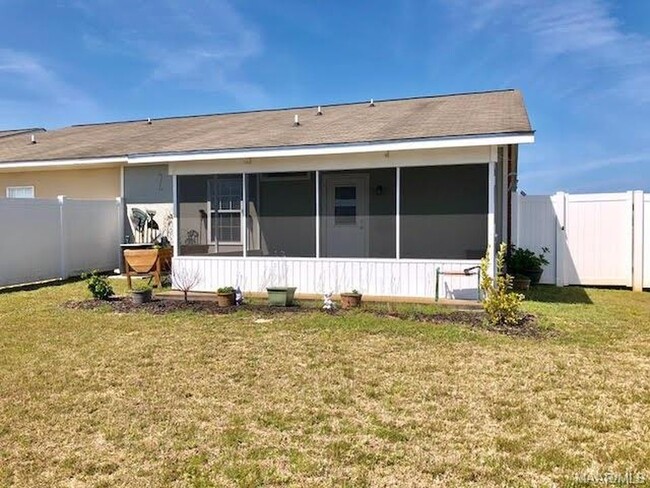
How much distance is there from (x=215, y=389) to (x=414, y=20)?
1331cm

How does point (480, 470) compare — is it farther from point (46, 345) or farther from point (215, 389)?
point (46, 345)

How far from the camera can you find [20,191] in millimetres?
14492

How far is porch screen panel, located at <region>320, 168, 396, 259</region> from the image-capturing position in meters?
9.10

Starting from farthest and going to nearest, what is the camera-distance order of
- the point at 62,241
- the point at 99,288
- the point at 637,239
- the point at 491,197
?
the point at 62,241, the point at 637,239, the point at 99,288, the point at 491,197

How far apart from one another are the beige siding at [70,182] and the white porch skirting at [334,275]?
4.93 m

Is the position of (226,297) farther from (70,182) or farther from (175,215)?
(70,182)

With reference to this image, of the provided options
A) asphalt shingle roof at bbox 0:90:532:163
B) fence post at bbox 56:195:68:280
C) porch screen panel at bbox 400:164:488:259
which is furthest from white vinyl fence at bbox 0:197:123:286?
porch screen panel at bbox 400:164:488:259

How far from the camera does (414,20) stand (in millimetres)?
14789

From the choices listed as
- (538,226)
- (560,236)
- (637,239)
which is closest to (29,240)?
(538,226)

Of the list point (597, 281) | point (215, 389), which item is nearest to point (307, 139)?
point (215, 389)

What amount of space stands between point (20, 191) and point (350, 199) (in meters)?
10.2

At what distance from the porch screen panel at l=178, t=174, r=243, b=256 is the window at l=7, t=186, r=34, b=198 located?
680 cm

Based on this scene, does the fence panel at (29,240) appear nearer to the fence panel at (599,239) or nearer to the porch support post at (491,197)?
the porch support post at (491,197)

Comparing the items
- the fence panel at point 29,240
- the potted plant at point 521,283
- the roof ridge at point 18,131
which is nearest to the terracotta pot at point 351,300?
the potted plant at point 521,283
